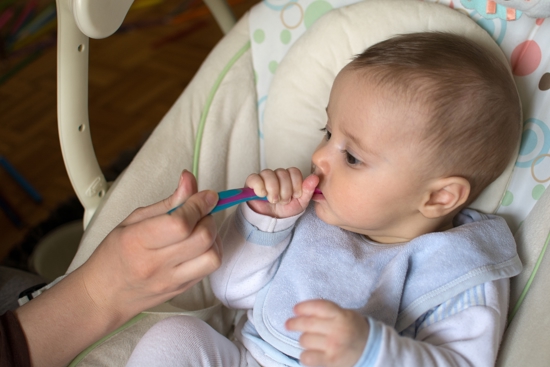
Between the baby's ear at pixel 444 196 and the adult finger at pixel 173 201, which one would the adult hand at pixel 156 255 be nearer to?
the adult finger at pixel 173 201

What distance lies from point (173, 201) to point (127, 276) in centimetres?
12

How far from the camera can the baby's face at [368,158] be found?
74 cm

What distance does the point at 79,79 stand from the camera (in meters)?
0.84

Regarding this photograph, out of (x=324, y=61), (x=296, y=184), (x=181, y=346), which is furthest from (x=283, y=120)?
(x=181, y=346)

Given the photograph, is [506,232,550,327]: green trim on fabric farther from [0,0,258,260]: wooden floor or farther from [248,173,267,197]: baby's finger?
[0,0,258,260]: wooden floor

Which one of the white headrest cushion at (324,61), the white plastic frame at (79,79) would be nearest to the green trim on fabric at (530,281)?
the white headrest cushion at (324,61)

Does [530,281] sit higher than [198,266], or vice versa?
[198,266]

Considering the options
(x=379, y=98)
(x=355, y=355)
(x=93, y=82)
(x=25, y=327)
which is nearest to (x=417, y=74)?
(x=379, y=98)

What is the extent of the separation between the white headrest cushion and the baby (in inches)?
2.9

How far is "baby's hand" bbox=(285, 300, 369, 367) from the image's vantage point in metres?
0.63

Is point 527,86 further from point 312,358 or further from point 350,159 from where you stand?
point 312,358

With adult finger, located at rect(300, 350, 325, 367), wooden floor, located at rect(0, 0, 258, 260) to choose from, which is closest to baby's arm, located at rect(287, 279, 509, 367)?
adult finger, located at rect(300, 350, 325, 367)

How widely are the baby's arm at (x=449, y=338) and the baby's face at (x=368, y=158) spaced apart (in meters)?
0.16

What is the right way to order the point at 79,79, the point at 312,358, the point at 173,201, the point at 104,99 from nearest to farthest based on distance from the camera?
the point at 312,358 < the point at 173,201 < the point at 79,79 < the point at 104,99
